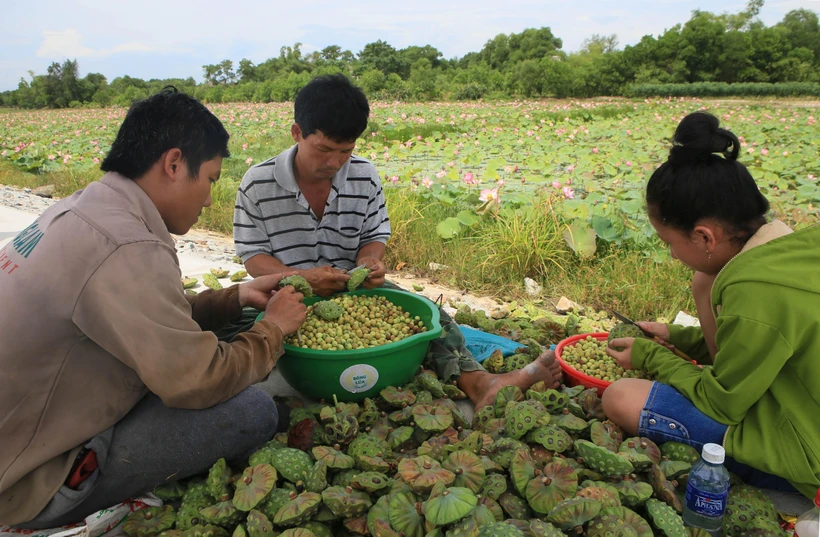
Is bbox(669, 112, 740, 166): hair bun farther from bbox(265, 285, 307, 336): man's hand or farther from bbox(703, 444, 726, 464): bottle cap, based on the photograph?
bbox(265, 285, 307, 336): man's hand

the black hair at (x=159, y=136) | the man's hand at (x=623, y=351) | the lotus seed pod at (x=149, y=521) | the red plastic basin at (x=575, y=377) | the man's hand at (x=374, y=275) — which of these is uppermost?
the black hair at (x=159, y=136)

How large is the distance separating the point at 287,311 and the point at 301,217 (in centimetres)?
85

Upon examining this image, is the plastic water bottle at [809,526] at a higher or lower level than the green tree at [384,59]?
lower

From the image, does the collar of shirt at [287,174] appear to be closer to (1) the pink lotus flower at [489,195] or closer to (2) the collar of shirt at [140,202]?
(2) the collar of shirt at [140,202]

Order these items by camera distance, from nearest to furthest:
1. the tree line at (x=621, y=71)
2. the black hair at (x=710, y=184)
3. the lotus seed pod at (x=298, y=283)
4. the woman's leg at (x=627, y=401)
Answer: the black hair at (x=710, y=184)
the woman's leg at (x=627, y=401)
the lotus seed pod at (x=298, y=283)
the tree line at (x=621, y=71)

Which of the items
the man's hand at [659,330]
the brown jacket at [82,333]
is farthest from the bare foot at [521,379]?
the brown jacket at [82,333]

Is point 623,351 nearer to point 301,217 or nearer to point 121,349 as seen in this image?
point 301,217

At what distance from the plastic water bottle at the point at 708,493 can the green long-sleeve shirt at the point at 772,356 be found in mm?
202

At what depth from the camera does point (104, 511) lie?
1.75m

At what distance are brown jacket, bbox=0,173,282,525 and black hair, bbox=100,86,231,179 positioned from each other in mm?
67

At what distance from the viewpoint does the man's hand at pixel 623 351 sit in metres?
2.26

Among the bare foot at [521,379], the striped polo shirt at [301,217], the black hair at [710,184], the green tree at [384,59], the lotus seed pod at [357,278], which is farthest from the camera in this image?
the green tree at [384,59]

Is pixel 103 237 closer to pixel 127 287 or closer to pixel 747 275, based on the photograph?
pixel 127 287

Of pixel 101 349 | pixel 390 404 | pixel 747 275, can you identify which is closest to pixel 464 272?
pixel 390 404
